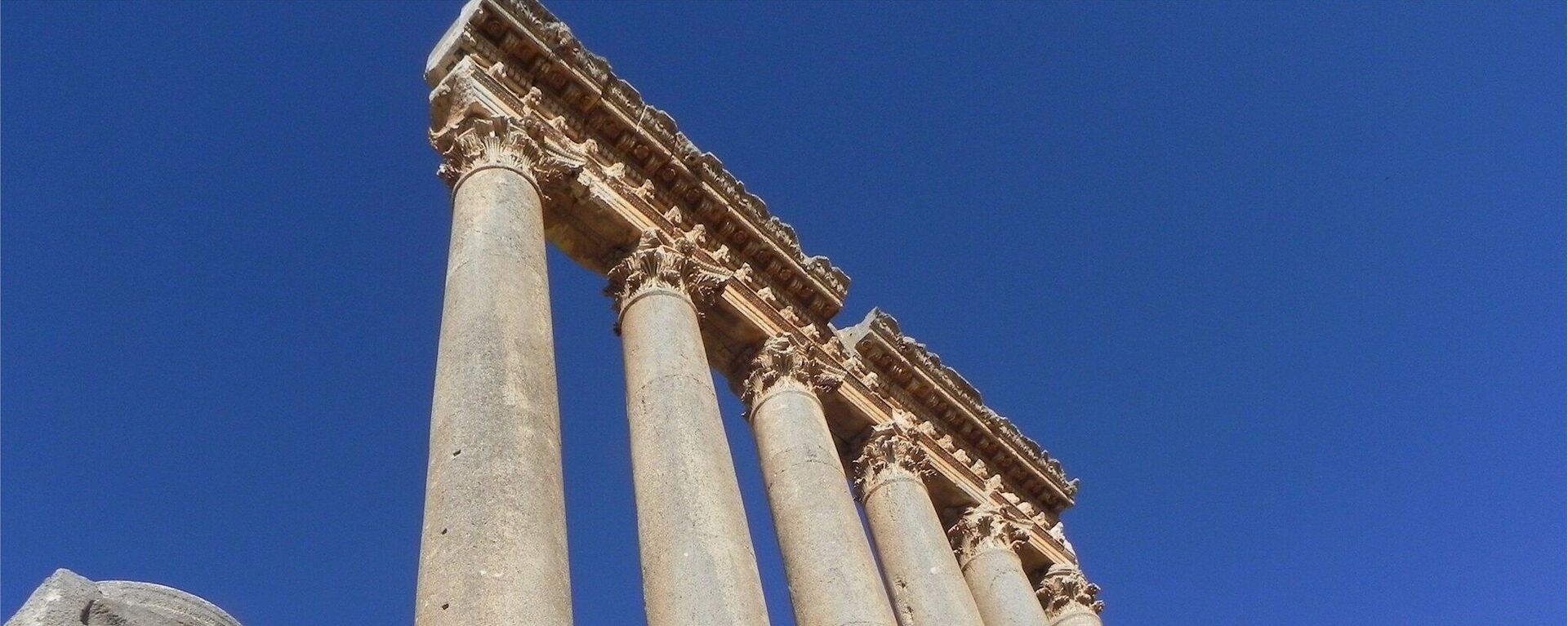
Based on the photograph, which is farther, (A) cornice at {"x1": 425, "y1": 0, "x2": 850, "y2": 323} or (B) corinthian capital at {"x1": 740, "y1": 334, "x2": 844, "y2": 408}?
→ (B) corinthian capital at {"x1": 740, "y1": 334, "x2": 844, "y2": 408}

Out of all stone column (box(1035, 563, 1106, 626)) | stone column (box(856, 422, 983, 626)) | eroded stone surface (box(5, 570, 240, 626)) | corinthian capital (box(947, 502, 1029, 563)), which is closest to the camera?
eroded stone surface (box(5, 570, 240, 626))

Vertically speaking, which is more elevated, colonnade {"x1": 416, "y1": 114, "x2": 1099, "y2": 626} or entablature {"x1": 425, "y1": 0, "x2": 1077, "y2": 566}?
entablature {"x1": 425, "y1": 0, "x2": 1077, "y2": 566}

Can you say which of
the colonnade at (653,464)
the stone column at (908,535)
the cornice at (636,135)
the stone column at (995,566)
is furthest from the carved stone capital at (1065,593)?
the cornice at (636,135)

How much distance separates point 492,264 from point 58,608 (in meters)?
7.32

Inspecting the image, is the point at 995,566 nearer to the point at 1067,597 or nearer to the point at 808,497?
the point at 1067,597

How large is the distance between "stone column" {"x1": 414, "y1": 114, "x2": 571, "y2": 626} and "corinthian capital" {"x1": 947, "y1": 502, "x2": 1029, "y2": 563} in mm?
11335

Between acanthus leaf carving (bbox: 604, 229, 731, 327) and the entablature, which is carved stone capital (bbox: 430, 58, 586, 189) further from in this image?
acanthus leaf carving (bbox: 604, 229, 731, 327)

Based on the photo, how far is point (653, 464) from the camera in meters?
12.3

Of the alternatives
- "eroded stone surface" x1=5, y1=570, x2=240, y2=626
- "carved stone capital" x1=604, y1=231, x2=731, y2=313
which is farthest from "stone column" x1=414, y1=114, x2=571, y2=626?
"eroded stone surface" x1=5, y1=570, x2=240, y2=626

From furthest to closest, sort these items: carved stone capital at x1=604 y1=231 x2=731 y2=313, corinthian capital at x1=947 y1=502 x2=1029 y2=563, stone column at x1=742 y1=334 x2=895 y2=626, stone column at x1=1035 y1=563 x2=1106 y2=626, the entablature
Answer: stone column at x1=1035 y1=563 x2=1106 y2=626
corinthian capital at x1=947 y1=502 x2=1029 y2=563
carved stone capital at x1=604 y1=231 x2=731 y2=313
the entablature
stone column at x1=742 y1=334 x2=895 y2=626

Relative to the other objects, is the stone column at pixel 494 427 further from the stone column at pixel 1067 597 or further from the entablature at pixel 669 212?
the stone column at pixel 1067 597

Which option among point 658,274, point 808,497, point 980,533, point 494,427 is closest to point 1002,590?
point 980,533

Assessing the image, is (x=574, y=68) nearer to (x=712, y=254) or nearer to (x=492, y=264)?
(x=712, y=254)

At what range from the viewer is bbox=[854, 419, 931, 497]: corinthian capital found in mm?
19094
